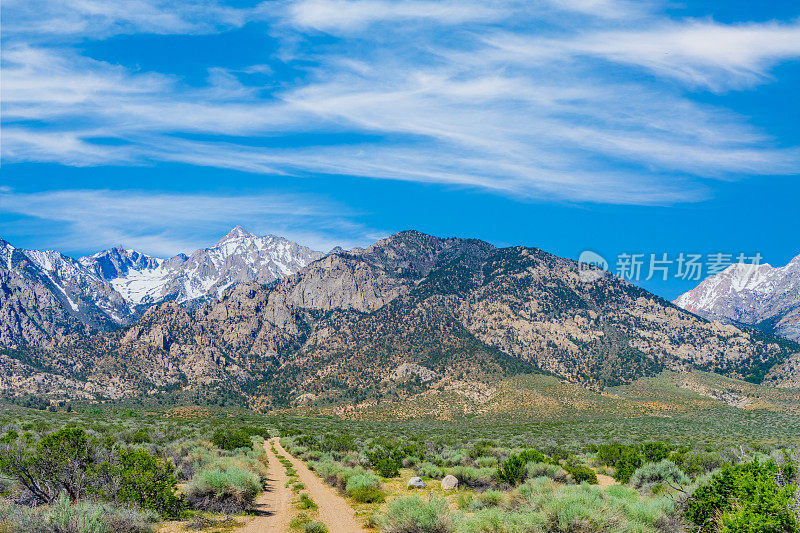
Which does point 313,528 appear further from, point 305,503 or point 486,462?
point 486,462

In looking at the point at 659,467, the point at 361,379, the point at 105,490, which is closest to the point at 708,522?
the point at 659,467

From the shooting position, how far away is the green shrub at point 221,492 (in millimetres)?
17156

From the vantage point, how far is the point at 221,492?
57.6 ft

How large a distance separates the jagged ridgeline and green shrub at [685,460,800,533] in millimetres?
102938

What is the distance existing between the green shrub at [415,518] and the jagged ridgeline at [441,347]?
4002 inches

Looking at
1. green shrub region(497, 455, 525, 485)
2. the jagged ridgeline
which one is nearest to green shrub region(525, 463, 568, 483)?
green shrub region(497, 455, 525, 485)

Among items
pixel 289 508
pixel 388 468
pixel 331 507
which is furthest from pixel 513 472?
pixel 289 508

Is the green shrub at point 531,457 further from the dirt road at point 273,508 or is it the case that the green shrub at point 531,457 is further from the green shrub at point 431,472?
the dirt road at point 273,508

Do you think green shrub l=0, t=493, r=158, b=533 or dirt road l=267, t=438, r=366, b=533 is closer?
green shrub l=0, t=493, r=158, b=533

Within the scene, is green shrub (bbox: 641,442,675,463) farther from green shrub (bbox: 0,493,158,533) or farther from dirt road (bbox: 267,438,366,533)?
green shrub (bbox: 0,493,158,533)

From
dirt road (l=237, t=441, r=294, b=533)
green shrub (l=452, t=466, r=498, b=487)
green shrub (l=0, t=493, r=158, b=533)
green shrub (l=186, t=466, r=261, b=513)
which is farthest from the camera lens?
green shrub (l=452, t=466, r=498, b=487)

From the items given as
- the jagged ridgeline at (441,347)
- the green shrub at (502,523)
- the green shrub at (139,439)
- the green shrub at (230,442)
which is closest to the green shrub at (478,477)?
the green shrub at (502,523)

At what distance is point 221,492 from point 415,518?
7794 millimetres

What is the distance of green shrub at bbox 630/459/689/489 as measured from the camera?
856 inches
